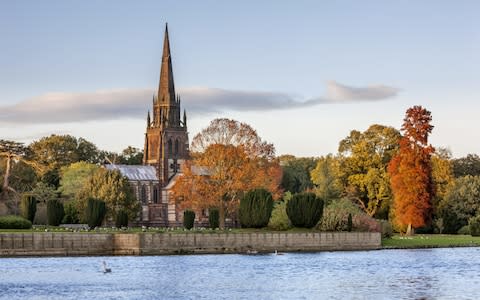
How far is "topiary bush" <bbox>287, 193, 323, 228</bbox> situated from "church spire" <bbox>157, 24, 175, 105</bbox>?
87335mm

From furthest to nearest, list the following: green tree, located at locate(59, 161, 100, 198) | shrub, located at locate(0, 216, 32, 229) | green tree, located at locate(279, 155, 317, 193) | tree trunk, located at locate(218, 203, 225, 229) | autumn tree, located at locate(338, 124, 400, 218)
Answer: green tree, located at locate(279, 155, 317, 193) → green tree, located at locate(59, 161, 100, 198) → autumn tree, located at locate(338, 124, 400, 218) → tree trunk, located at locate(218, 203, 225, 229) → shrub, located at locate(0, 216, 32, 229)

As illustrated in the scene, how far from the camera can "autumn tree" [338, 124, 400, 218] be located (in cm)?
11675

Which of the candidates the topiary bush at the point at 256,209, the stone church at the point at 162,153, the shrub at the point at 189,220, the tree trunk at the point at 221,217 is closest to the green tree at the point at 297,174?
the stone church at the point at 162,153

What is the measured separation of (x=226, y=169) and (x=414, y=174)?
19086 mm

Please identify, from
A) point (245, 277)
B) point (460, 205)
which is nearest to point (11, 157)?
point (460, 205)

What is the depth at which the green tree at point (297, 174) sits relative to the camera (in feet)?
547

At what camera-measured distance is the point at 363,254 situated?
7881 centimetres

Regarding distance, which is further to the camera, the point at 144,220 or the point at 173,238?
the point at 144,220

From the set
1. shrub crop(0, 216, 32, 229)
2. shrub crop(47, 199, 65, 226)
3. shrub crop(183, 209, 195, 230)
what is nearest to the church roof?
shrub crop(183, 209, 195, 230)

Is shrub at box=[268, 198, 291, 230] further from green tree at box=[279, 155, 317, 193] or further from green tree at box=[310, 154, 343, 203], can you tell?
green tree at box=[279, 155, 317, 193]

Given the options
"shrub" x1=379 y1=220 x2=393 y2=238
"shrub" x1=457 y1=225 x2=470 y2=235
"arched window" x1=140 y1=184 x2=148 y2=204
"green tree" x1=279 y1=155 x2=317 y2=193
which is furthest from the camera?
"green tree" x1=279 y1=155 x2=317 y2=193

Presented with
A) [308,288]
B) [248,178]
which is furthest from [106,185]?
[308,288]

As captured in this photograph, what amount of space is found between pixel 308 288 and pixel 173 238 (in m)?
26.1

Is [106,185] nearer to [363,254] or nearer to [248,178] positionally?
[248,178]
